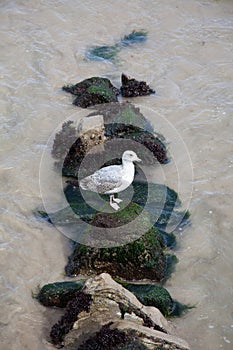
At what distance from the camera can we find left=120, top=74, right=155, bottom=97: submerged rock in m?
13.0

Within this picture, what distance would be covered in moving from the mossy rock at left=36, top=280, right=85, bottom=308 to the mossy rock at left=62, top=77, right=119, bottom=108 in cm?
569

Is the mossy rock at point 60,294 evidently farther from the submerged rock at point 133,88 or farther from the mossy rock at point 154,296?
the submerged rock at point 133,88

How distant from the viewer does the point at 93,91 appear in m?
12.5

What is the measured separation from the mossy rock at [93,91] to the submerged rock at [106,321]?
250 inches

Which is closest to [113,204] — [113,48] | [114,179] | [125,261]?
[114,179]

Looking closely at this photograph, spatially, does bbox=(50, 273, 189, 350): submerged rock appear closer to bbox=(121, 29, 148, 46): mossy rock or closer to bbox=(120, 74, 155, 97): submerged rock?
bbox=(120, 74, 155, 97): submerged rock

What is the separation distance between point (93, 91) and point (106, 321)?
6845 millimetres

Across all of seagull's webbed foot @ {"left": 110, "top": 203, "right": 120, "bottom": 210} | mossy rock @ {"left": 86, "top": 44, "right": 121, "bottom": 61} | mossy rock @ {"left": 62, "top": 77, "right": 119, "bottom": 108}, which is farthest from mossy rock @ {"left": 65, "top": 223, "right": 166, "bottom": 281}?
mossy rock @ {"left": 86, "top": 44, "right": 121, "bottom": 61}

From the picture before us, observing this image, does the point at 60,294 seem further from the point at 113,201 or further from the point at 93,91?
the point at 93,91

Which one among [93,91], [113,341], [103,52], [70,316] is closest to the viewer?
[113,341]

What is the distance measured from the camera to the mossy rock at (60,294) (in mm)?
7617

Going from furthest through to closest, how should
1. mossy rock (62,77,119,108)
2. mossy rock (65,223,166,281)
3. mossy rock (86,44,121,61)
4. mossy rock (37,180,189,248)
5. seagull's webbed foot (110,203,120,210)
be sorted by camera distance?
mossy rock (86,44,121,61)
mossy rock (62,77,119,108)
mossy rock (37,180,189,248)
seagull's webbed foot (110,203,120,210)
mossy rock (65,223,166,281)

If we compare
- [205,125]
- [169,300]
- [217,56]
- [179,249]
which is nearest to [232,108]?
[205,125]

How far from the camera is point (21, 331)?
7266 mm
